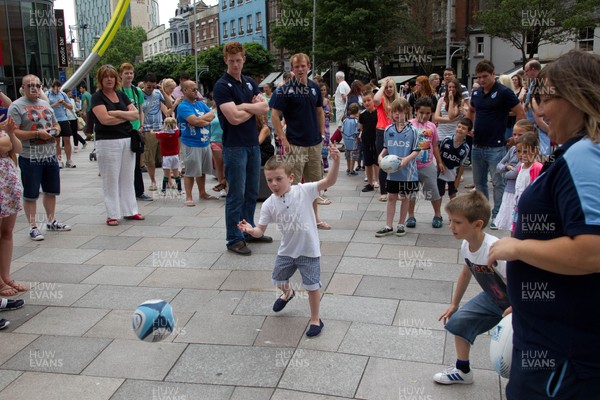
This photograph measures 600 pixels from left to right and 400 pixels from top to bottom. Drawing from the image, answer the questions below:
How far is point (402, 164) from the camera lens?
22.8 feet

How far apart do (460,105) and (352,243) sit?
3.85 meters

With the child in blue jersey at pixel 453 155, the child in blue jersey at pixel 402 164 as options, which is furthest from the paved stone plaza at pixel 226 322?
the child in blue jersey at pixel 453 155

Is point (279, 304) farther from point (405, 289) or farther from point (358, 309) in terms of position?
point (405, 289)

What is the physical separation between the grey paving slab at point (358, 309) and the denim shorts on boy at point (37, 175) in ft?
13.8

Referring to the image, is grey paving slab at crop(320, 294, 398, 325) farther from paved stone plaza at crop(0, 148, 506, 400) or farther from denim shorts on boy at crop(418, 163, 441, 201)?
denim shorts on boy at crop(418, 163, 441, 201)

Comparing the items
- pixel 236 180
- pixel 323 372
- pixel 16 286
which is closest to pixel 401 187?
pixel 236 180

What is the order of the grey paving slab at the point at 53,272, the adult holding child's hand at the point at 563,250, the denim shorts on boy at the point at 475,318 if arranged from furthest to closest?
the grey paving slab at the point at 53,272 → the denim shorts on boy at the point at 475,318 → the adult holding child's hand at the point at 563,250

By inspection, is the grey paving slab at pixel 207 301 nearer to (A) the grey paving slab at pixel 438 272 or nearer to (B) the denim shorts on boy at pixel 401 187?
(A) the grey paving slab at pixel 438 272

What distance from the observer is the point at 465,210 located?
317 cm

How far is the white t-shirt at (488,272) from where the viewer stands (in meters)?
3.02

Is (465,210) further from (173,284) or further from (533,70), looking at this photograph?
(533,70)

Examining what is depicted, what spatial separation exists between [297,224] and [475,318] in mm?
1528

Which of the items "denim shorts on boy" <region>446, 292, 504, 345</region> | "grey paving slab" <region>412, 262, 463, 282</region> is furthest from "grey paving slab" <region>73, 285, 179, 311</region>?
"denim shorts on boy" <region>446, 292, 504, 345</region>

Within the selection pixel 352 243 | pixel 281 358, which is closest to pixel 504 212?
pixel 352 243
